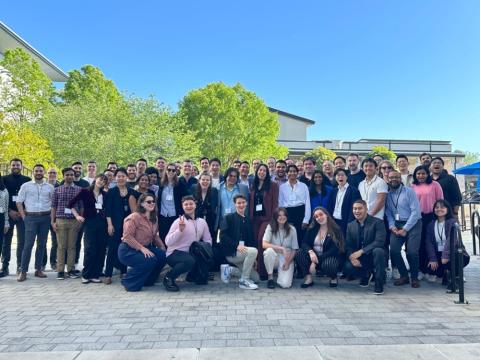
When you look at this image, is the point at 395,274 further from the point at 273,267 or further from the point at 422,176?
the point at 273,267

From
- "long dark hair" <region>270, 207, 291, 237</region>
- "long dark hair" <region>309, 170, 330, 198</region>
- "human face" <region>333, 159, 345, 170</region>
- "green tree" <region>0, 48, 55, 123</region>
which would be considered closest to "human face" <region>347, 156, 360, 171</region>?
"human face" <region>333, 159, 345, 170</region>

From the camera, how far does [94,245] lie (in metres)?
6.61

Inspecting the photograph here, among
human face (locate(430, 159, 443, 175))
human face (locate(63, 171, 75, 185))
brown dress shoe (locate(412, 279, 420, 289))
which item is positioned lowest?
brown dress shoe (locate(412, 279, 420, 289))

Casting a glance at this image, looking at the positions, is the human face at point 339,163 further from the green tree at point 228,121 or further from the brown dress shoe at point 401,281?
the green tree at point 228,121

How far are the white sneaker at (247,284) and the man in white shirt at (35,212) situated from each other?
3.75 meters

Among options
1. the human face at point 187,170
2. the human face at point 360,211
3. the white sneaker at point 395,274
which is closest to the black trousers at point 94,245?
the human face at point 187,170

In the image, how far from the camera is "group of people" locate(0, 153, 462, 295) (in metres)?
6.14

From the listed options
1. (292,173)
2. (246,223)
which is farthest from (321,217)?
(246,223)

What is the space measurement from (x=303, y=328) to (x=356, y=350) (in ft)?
2.47

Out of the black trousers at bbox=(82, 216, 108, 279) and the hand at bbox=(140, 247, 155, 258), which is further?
the black trousers at bbox=(82, 216, 108, 279)

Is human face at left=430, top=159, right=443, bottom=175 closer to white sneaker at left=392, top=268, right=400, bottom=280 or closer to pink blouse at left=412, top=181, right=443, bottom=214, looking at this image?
pink blouse at left=412, top=181, right=443, bottom=214

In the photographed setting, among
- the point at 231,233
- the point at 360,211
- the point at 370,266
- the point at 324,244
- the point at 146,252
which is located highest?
the point at 360,211

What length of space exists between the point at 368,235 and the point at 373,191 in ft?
2.61

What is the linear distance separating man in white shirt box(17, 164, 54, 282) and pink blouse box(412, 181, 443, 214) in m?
6.72
